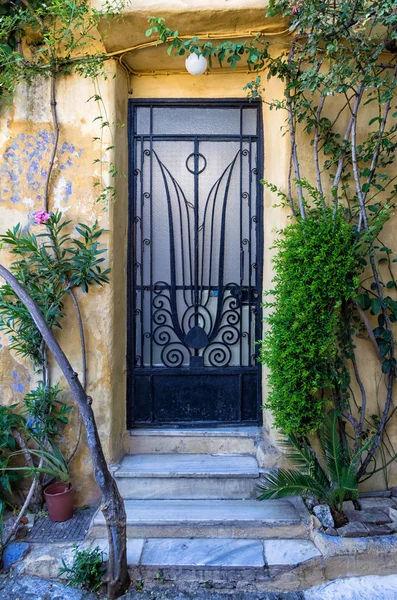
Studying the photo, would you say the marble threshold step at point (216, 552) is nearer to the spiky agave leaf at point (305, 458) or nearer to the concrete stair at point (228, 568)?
the concrete stair at point (228, 568)

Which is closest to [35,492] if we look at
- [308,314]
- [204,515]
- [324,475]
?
[204,515]

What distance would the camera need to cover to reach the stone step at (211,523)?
2941mm

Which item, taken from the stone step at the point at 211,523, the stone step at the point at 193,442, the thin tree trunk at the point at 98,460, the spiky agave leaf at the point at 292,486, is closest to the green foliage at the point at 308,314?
the spiky agave leaf at the point at 292,486

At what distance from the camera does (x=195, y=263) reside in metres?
3.79

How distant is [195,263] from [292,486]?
6.40 feet

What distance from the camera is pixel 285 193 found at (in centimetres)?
338

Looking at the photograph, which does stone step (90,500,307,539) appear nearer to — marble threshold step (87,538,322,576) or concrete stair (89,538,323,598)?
marble threshold step (87,538,322,576)

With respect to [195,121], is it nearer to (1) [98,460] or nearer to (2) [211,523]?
(1) [98,460]

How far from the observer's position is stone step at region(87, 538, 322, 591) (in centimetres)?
264

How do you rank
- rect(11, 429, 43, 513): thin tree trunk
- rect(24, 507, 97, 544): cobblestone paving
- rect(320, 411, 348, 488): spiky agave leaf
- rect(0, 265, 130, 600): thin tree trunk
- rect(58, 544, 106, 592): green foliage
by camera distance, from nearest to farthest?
rect(0, 265, 130, 600): thin tree trunk
rect(58, 544, 106, 592): green foliage
rect(320, 411, 348, 488): spiky agave leaf
rect(24, 507, 97, 544): cobblestone paving
rect(11, 429, 43, 513): thin tree trunk

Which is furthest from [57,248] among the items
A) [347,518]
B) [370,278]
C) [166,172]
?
[347,518]

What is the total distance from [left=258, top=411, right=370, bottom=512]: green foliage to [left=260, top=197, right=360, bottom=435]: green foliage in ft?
0.45

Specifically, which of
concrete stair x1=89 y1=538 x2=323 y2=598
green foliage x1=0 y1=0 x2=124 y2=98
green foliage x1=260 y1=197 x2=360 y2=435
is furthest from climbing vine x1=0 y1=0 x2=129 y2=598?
green foliage x1=260 y1=197 x2=360 y2=435

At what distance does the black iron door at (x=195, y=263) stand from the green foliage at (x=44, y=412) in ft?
2.15
